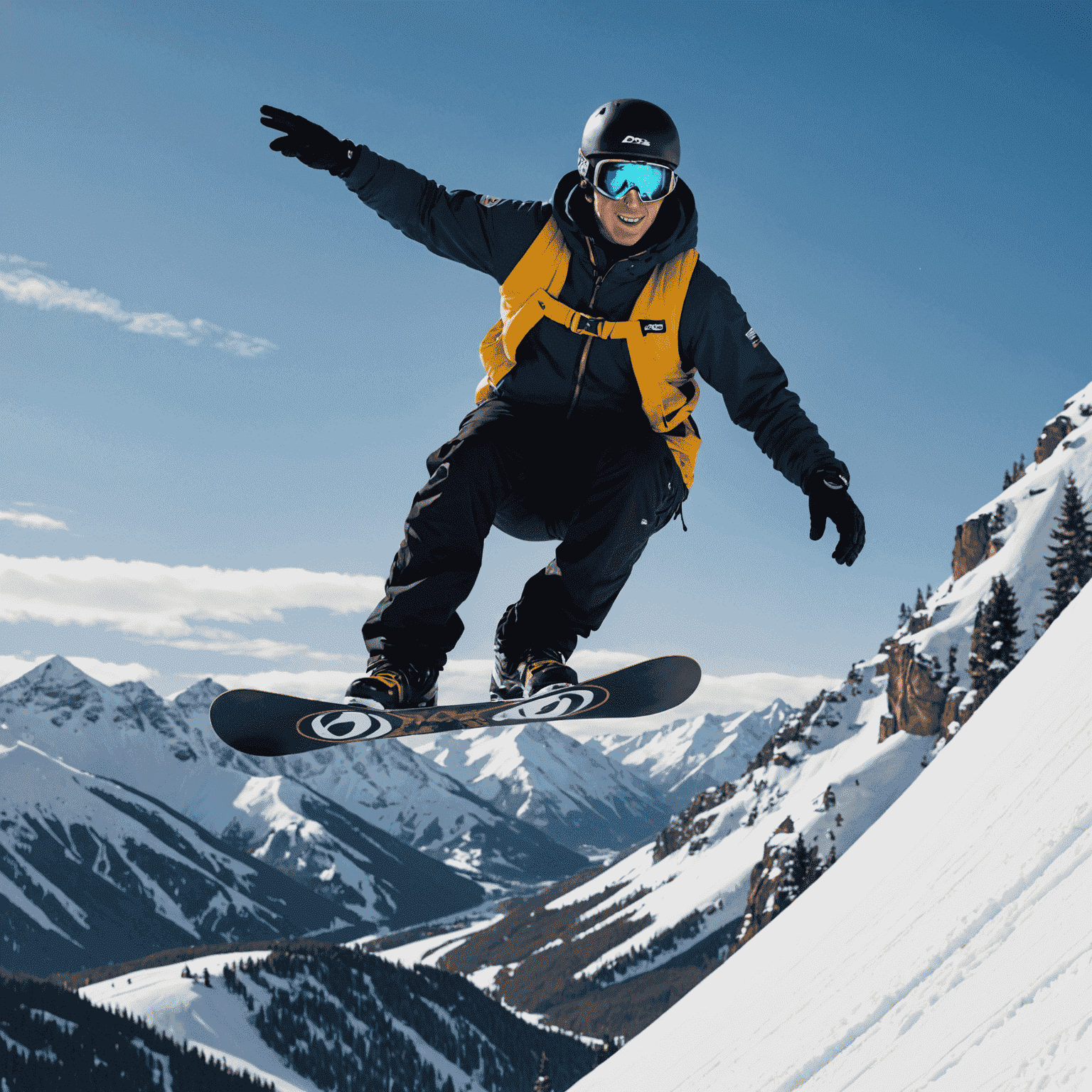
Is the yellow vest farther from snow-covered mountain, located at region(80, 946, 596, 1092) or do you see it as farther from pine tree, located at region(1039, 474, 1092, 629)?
snow-covered mountain, located at region(80, 946, 596, 1092)

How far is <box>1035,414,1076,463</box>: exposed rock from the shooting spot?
6038 inches

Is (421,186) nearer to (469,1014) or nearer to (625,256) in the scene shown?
(625,256)

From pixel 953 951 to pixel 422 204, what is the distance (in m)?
4.12

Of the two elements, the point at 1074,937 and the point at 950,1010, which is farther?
the point at 950,1010

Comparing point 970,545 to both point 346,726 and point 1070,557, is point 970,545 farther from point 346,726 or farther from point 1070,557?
point 346,726

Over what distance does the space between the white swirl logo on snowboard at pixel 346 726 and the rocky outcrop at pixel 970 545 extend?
16235 cm

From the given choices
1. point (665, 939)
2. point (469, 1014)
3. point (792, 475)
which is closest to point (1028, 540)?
point (665, 939)

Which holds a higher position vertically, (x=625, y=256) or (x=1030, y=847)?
(x=625, y=256)

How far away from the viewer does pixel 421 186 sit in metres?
4.91

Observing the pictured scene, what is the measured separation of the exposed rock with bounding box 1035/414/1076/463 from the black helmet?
168547 mm

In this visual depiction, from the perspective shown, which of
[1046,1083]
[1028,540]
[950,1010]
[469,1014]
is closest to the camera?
[1046,1083]

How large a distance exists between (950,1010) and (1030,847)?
47 centimetres

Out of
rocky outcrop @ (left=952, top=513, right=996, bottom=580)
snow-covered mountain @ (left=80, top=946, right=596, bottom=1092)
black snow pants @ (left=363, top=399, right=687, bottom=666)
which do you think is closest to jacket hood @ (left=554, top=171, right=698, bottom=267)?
black snow pants @ (left=363, top=399, right=687, bottom=666)

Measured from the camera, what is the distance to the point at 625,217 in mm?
4379
